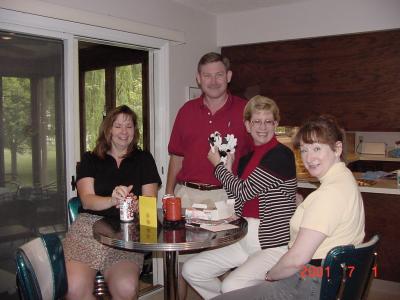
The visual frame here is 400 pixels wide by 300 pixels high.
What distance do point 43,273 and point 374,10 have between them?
118 inches

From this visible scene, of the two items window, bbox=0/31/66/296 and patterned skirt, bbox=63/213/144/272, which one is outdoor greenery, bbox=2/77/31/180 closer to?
window, bbox=0/31/66/296

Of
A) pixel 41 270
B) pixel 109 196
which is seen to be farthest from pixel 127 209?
pixel 41 270

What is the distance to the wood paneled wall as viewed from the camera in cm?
348

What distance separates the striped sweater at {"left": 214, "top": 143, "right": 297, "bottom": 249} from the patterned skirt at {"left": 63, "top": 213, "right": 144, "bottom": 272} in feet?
2.31

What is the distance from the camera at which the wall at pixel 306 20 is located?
336cm

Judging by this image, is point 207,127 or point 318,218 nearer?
point 318,218

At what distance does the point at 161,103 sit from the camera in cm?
356

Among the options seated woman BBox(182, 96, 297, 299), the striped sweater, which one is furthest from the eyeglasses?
the striped sweater

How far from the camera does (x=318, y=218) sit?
59.6 inches

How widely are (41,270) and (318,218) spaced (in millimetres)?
1192

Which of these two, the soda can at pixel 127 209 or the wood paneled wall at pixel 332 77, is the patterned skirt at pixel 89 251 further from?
the wood paneled wall at pixel 332 77

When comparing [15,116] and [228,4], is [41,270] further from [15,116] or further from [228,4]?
[228,4]

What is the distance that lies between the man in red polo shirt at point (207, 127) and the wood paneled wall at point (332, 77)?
117 cm

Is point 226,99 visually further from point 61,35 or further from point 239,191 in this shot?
point 61,35
